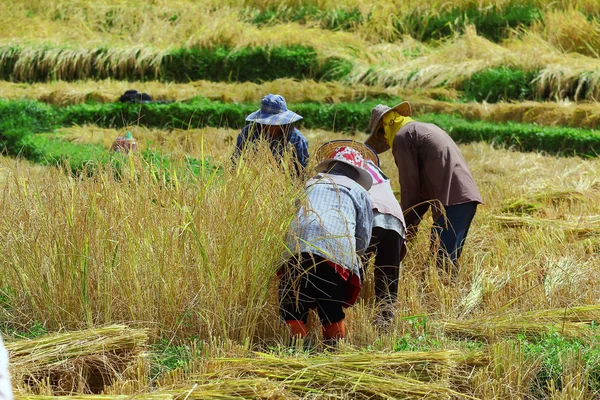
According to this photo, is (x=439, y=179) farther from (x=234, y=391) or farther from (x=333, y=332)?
(x=234, y=391)

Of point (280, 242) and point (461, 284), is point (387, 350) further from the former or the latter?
point (461, 284)

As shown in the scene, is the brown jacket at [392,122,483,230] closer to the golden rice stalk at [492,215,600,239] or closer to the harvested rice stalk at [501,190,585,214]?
the golden rice stalk at [492,215,600,239]

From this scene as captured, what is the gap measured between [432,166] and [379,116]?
49 centimetres

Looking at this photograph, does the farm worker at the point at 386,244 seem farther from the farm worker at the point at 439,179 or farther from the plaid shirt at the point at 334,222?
the farm worker at the point at 439,179

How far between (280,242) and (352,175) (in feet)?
2.10

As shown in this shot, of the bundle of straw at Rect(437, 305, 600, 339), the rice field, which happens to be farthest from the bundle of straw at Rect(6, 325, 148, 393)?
the bundle of straw at Rect(437, 305, 600, 339)

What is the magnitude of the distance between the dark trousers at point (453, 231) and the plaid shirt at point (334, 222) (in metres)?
1.14

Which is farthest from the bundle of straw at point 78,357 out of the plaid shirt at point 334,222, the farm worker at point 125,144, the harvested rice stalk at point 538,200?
the harvested rice stalk at point 538,200

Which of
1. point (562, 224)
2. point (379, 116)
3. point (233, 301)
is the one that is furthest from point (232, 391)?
point (562, 224)

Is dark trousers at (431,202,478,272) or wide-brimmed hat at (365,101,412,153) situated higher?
wide-brimmed hat at (365,101,412,153)

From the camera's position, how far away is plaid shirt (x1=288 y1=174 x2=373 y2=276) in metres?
4.04

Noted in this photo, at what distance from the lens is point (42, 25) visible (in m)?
20.0

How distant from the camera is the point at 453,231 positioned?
5414 millimetres

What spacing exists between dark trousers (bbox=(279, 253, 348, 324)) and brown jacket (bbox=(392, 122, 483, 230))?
54.5 inches
